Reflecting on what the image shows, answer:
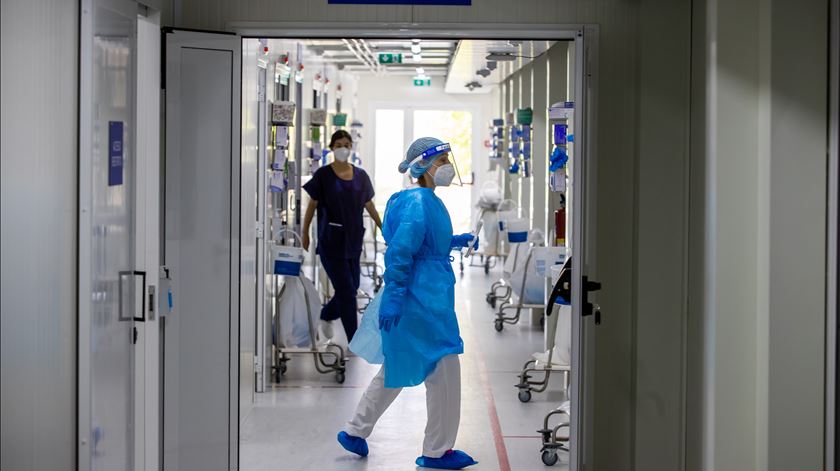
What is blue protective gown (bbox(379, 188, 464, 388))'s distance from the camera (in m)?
5.14

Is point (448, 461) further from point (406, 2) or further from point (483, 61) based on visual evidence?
point (483, 61)

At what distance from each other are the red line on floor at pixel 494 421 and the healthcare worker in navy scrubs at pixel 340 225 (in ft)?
3.45

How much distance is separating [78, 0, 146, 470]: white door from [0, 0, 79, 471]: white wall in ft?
0.13

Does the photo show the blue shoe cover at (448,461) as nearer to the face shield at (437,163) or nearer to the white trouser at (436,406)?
the white trouser at (436,406)

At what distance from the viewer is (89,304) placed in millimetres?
3365

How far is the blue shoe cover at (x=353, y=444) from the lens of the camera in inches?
218

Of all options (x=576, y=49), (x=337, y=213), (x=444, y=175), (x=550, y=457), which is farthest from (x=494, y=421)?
(x=576, y=49)

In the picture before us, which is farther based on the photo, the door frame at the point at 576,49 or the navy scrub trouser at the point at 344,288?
the navy scrub trouser at the point at 344,288

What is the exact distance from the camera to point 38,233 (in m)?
3.06

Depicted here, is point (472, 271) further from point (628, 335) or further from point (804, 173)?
point (804, 173)

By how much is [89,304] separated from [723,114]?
220 cm

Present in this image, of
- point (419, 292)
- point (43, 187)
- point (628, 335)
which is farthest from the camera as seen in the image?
point (419, 292)

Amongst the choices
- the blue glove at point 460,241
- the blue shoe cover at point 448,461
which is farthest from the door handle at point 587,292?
the blue shoe cover at point 448,461

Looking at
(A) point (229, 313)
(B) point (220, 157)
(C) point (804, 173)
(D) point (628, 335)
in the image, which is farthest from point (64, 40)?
(D) point (628, 335)
